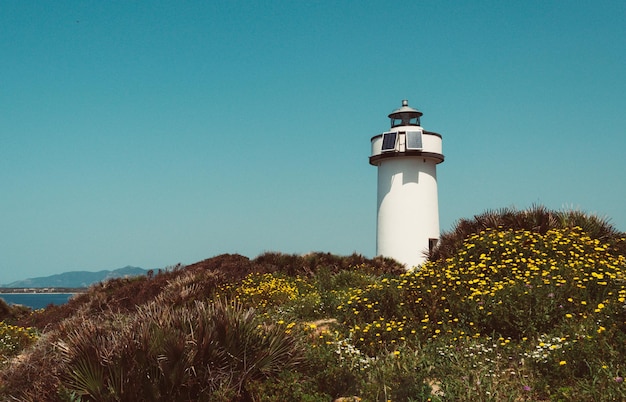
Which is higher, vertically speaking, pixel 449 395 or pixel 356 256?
pixel 356 256

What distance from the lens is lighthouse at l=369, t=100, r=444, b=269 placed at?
26.3 metres

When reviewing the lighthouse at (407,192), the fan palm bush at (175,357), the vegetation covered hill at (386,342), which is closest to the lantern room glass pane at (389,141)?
the lighthouse at (407,192)

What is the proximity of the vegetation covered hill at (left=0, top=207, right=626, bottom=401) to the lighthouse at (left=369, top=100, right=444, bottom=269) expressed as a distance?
12.6 metres

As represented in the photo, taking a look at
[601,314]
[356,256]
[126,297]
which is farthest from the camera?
[356,256]

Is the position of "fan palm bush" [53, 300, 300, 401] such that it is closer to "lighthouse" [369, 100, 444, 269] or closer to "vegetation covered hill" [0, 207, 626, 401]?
"vegetation covered hill" [0, 207, 626, 401]

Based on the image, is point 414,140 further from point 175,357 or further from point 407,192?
point 175,357

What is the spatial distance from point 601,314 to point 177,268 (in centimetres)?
1510

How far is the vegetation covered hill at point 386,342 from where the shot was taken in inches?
231

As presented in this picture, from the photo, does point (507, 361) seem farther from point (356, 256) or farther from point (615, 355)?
point (356, 256)

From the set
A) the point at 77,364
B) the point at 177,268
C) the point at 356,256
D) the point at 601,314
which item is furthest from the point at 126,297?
the point at 601,314

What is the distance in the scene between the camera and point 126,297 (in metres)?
16.6

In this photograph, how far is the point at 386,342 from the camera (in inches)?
338

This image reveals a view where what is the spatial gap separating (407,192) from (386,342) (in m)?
18.6

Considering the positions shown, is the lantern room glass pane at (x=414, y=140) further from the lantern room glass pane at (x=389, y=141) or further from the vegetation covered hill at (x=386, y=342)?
the vegetation covered hill at (x=386, y=342)
